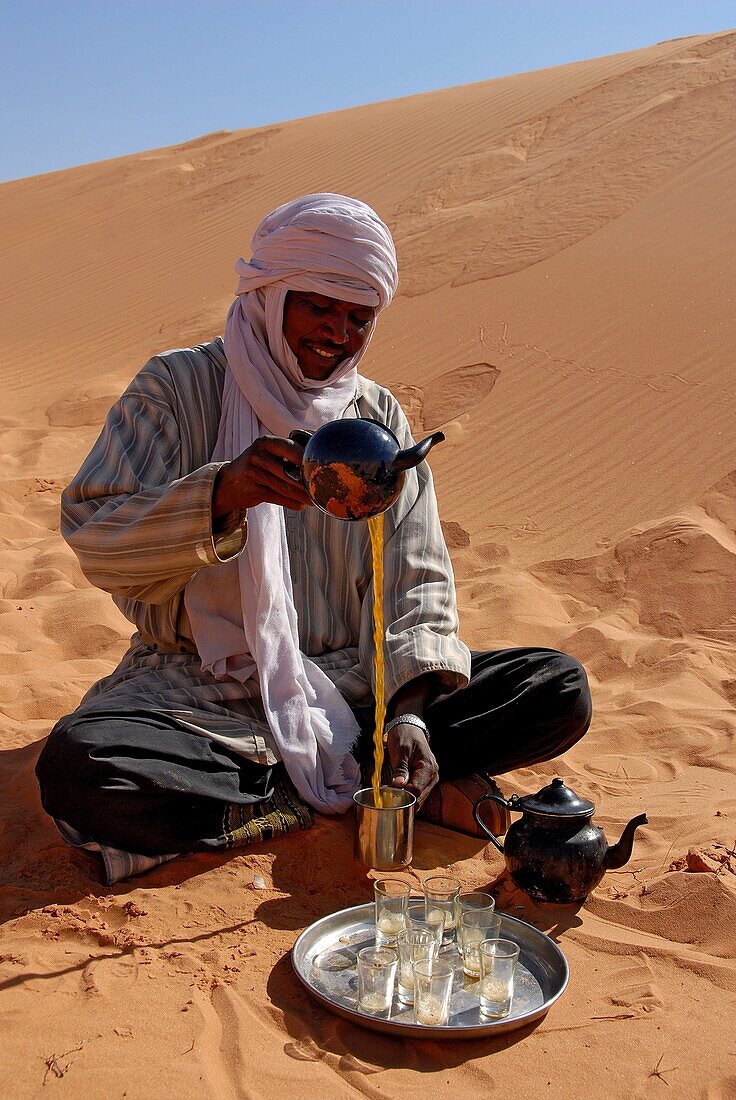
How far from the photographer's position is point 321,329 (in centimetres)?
313

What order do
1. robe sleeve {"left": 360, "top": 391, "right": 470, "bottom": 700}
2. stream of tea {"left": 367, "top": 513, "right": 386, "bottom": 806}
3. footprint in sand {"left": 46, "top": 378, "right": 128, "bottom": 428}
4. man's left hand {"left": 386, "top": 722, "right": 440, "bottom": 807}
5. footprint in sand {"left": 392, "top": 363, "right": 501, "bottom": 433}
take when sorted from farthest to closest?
footprint in sand {"left": 46, "top": 378, "right": 128, "bottom": 428} < footprint in sand {"left": 392, "top": 363, "right": 501, "bottom": 433} < robe sleeve {"left": 360, "top": 391, "right": 470, "bottom": 700} < man's left hand {"left": 386, "top": 722, "right": 440, "bottom": 807} < stream of tea {"left": 367, "top": 513, "right": 386, "bottom": 806}

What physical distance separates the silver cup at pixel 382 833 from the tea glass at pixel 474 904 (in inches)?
15.2

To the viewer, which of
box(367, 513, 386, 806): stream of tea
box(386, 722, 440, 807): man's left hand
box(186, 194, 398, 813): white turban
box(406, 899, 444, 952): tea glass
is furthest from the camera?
box(186, 194, 398, 813): white turban

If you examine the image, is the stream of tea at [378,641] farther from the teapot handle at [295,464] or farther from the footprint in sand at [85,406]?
the footprint in sand at [85,406]

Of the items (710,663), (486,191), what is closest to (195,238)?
(486,191)

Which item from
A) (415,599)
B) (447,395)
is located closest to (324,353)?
(415,599)

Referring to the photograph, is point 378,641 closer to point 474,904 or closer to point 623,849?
point 474,904

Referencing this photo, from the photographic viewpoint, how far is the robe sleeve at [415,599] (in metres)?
3.20

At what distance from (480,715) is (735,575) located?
2.89 metres

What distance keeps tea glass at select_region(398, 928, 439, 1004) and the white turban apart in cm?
84

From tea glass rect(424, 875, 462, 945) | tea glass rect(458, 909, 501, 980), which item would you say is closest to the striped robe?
tea glass rect(424, 875, 462, 945)

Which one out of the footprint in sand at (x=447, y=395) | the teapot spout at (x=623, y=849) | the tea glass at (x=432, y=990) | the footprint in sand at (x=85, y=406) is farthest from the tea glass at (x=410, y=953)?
the footprint in sand at (x=85, y=406)

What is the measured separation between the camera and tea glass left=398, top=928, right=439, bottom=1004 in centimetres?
223

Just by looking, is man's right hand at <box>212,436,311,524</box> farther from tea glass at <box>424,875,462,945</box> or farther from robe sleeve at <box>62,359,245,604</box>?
tea glass at <box>424,875,462,945</box>
